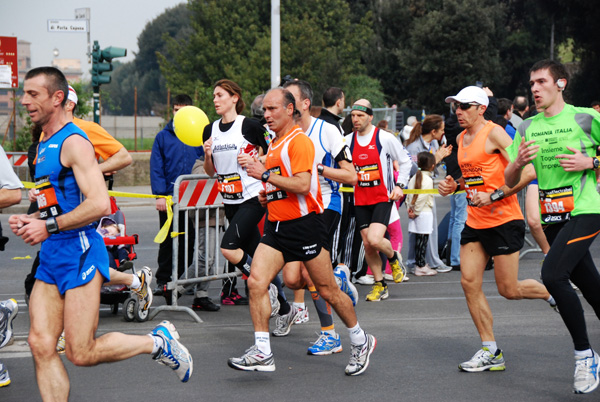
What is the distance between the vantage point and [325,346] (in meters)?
6.88

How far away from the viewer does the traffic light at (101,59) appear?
65.2 ft

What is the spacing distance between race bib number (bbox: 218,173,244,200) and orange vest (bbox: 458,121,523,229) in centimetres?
224

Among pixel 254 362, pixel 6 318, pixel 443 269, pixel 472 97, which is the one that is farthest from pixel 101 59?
pixel 254 362

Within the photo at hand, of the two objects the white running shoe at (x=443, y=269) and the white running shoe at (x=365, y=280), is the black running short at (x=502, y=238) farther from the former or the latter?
the white running shoe at (x=443, y=269)

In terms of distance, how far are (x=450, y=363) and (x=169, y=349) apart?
2.29 metres

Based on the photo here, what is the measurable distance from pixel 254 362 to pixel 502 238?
198 centimetres

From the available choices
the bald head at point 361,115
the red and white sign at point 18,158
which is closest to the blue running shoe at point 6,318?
the bald head at point 361,115

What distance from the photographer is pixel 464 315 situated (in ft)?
27.6

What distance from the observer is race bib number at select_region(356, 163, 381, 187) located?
9.12 metres

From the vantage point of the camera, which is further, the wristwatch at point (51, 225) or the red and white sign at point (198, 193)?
the red and white sign at point (198, 193)

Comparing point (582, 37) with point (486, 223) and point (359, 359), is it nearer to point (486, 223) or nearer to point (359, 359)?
point (486, 223)

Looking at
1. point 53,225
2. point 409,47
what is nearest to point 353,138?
point 53,225

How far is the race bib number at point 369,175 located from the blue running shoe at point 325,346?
2.57 meters

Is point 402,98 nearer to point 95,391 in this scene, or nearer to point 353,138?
point 353,138
